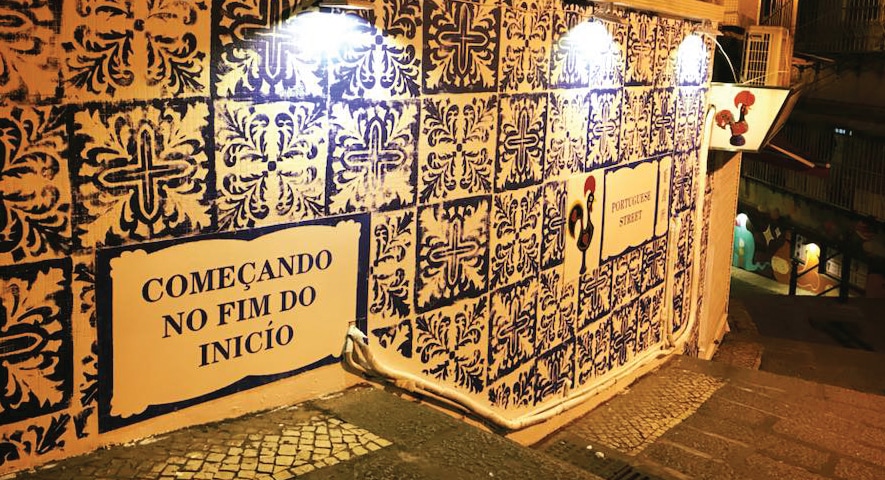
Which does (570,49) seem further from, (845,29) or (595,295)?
(845,29)

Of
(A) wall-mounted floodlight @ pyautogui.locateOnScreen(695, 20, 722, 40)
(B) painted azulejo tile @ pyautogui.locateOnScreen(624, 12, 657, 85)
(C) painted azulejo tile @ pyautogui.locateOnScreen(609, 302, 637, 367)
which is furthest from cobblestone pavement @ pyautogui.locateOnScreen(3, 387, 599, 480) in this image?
(A) wall-mounted floodlight @ pyautogui.locateOnScreen(695, 20, 722, 40)

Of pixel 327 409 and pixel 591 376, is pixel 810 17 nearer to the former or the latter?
pixel 591 376

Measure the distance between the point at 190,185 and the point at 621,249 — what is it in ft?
14.6

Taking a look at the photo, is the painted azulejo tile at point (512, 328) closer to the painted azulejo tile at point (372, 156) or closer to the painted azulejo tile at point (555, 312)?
the painted azulejo tile at point (555, 312)

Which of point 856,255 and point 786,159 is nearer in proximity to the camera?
point 786,159

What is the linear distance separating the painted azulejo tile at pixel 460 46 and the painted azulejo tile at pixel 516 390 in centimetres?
195

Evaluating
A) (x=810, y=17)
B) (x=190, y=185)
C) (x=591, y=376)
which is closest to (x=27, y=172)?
(x=190, y=185)

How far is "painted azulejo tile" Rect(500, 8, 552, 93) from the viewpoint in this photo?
5.26 meters

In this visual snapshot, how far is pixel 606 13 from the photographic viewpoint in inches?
248

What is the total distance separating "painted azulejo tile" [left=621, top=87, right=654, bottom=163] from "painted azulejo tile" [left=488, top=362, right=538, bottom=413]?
2.05m

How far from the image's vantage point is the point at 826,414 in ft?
24.2

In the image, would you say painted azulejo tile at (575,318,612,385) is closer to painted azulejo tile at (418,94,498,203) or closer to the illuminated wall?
the illuminated wall

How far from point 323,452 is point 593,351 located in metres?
3.76

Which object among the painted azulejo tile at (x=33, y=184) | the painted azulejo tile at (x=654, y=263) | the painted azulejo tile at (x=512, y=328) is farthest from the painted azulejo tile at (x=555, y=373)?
the painted azulejo tile at (x=33, y=184)
